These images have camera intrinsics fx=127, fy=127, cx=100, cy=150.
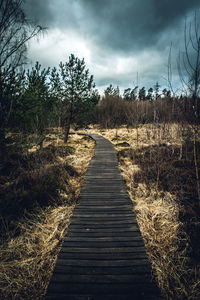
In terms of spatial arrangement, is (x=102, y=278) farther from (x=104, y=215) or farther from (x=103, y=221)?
(x=104, y=215)

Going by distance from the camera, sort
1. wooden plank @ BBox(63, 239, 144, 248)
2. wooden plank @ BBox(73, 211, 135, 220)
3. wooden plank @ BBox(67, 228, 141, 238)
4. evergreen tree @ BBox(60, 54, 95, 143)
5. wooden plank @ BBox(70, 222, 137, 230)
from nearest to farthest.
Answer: wooden plank @ BBox(63, 239, 144, 248) < wooden plank @ BBox(67, 228, 141, 238) < wooden plank @ BBox(70, 222, 137, 230) < wooden plank @ BBox(73, 211, 135, 220) < evergreen tree @ BBox(60, 54, 95, 143)

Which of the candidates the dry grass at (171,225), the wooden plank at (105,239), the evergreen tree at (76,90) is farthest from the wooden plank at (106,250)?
the evergreen tree at (76,90)

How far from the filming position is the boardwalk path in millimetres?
1383

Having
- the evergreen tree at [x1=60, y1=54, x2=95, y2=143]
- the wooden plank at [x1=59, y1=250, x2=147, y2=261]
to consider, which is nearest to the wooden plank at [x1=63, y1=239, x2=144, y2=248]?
the wooden plank at [x1=59, y1=250, x2=147, y2=261]

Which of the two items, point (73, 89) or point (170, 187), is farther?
point (73, 89)

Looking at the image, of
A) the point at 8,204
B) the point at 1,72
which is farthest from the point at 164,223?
the point at 1,72

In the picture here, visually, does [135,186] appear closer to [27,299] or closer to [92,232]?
[92,232]

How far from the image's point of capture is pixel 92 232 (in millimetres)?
2186

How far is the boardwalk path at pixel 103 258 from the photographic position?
1.38 meters

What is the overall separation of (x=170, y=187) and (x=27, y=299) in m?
3.75

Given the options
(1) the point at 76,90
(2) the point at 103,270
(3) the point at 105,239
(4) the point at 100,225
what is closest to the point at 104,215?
(4) the point at 100,225

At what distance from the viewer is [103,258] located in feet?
5.71

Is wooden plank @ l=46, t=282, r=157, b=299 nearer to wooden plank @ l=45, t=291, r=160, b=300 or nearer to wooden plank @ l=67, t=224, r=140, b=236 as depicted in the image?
wooden plank @ l=45, t=291, r=160, b=300

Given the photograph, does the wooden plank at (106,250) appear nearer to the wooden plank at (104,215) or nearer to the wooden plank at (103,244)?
the wooden plank at (103,244)
